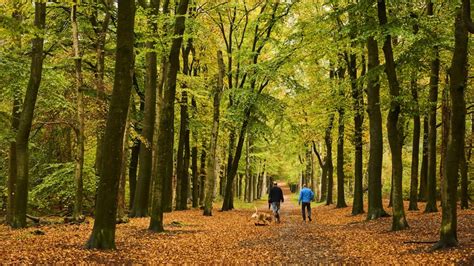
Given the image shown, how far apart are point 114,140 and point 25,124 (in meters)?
6.04

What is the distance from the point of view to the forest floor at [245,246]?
9.84 metres

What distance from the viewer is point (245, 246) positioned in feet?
43.1

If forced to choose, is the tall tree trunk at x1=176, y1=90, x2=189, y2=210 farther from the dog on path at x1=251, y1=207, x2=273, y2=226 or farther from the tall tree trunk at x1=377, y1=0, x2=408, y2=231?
the tall tree trunk at x1=377, y1=0, x2=408, y2=231

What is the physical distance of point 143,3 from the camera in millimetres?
19531

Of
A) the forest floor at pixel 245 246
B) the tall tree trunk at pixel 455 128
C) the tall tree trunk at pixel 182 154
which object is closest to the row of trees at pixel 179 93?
the tall tree trunk at pixel 455 128

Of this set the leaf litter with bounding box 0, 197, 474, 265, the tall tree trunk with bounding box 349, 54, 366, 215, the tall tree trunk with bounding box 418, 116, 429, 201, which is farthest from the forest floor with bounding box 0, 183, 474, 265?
the tall tree trunk with bounding box 418, 116, 429, 201

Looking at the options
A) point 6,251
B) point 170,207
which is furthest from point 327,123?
point 6,251

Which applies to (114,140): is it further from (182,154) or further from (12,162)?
(182,154)

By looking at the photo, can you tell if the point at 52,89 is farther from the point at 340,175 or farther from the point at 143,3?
the point at 340,175

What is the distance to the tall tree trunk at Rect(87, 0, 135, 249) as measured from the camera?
1056 centimetres

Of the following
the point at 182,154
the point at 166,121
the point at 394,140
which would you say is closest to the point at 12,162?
the point at 166,121

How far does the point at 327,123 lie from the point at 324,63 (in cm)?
549

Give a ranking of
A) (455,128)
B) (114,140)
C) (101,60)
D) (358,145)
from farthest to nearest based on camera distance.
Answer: (358,145) < (101,60) < (114,140) < (455,128)

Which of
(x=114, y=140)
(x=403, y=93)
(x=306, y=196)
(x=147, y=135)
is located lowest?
(x=306, y=196)
